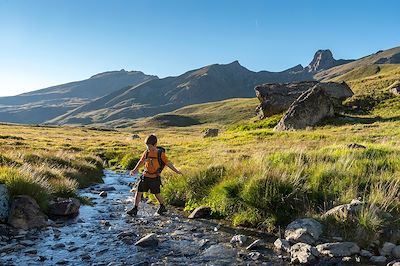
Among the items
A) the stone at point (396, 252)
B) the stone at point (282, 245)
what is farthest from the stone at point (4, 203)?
the stone at point (396, 252)

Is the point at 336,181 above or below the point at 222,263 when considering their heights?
above

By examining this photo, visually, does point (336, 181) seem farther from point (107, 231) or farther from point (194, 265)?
point (107, 231)

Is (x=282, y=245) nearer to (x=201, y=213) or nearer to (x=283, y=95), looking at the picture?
(x=201, y=213)

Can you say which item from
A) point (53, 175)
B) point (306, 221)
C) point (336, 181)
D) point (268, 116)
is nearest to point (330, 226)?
point (306, 221)

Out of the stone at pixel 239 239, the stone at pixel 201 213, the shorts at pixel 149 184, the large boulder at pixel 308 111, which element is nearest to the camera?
the stone at pixel 239 239

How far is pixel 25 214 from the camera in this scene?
13.2 meters

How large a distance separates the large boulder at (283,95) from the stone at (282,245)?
186 ft

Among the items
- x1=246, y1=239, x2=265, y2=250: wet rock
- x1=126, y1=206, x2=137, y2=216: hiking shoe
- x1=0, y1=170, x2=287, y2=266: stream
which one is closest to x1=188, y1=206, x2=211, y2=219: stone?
x1=0, y1=170, x2=287, y2=266: stream

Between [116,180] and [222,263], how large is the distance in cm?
1770

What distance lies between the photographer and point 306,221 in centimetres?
1212

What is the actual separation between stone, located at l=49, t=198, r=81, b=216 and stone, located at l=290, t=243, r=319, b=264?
8.37m

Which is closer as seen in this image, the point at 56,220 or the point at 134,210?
the point at 56,220

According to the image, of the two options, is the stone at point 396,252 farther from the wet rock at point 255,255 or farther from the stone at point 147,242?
the stone at point 147,242

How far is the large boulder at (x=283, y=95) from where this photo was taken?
67625 millimetres
